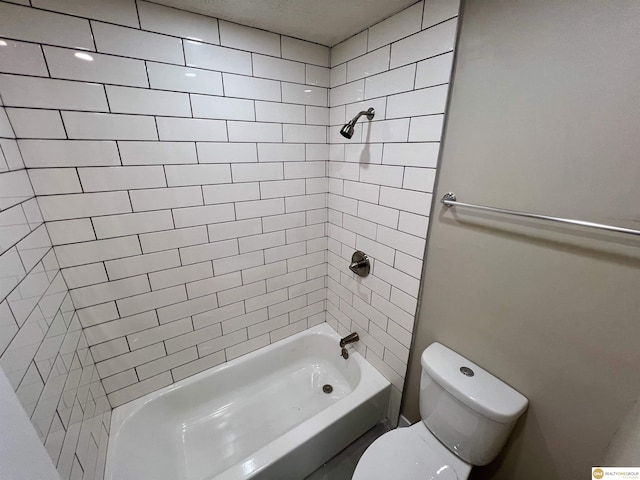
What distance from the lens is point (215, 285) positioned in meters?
1.41

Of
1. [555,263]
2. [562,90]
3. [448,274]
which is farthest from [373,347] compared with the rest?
[562,90]

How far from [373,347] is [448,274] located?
716 millimetres

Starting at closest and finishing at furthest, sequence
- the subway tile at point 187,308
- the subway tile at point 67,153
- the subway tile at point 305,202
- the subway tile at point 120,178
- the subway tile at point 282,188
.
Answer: the subway tile at point 67,153, the subway tile at point 120,178, the subway tile at point 187,308, the subway tile at point 282,188, the subway tile at point 305,202

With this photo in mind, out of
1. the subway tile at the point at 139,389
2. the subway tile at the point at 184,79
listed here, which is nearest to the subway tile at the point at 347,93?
the subway tile at the point at 184,79

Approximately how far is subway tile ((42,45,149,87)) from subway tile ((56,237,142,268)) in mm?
619

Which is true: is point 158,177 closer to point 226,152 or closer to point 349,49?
point 226,152

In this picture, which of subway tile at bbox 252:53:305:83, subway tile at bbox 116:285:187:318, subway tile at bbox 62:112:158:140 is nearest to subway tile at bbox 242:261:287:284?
subway tile at bbox 116:285:187:318

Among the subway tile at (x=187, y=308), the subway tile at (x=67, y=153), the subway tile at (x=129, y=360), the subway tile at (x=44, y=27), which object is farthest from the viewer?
the subway tile at (x=187, y=308)

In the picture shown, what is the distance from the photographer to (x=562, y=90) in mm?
710

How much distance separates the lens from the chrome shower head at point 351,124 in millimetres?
1145

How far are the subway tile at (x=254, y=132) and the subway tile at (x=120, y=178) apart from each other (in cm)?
38

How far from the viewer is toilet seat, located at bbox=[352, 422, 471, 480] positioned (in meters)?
0.99

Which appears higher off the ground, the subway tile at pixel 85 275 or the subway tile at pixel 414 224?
the subway tile at pixel 414 224

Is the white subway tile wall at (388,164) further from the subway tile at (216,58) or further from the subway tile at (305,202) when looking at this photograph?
the subway tile at (216,58)
